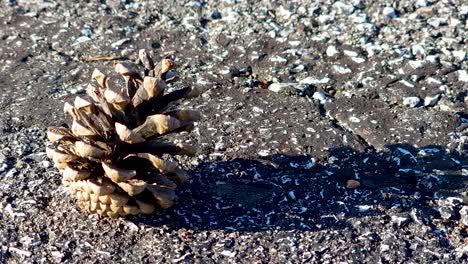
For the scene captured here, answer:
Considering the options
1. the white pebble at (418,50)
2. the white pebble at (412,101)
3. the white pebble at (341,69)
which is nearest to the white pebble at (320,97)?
the white pebble at (341,69)

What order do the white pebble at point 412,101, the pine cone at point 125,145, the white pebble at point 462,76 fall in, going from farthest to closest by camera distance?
the white pebble at point 462,76
the white pebble at point 412,101
the pine cone at point 125,145

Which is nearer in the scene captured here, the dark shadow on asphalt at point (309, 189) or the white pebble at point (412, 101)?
the dark shadow on asphalt at point (309, 189)

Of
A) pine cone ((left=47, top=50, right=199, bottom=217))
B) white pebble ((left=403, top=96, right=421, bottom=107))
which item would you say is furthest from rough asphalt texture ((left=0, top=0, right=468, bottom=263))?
pine cone ((left=47, top=50, right=199, bottom=217))

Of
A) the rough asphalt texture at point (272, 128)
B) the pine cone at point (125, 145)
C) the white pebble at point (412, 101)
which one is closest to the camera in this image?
the pine cone at point (125, 145)

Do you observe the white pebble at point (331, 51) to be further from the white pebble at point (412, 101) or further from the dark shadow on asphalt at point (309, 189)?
the dark shadow on asphalt at point (309, 189)

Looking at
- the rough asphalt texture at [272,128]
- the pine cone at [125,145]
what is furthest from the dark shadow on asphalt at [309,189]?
the pine cone at [125,145]

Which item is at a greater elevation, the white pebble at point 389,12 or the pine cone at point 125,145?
the pine cone at point 125,145

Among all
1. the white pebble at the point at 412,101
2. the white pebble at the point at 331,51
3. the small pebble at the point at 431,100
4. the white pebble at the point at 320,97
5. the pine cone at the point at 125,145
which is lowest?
the small pebble at the point at 431,100

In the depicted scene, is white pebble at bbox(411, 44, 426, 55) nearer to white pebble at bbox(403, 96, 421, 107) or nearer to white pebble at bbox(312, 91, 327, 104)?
white pebble at bbox(403, 96, 421, 107)
